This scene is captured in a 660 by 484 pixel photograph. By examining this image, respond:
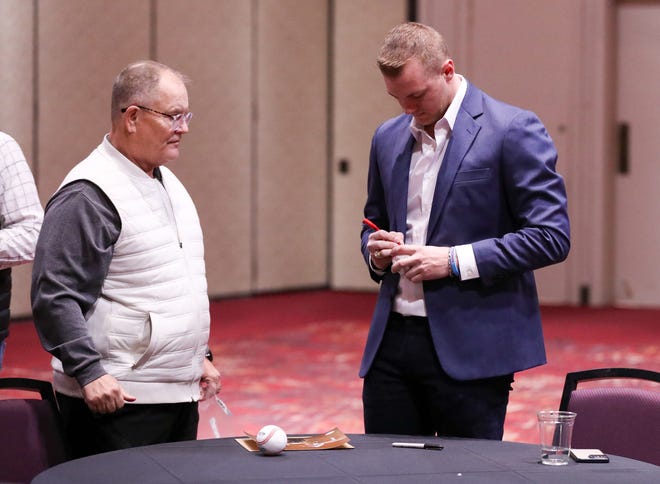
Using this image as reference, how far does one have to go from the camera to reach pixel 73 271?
98.9 inches

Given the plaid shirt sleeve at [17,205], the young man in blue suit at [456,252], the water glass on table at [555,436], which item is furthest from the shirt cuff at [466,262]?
the plaid shirt sleeve at [17,205]

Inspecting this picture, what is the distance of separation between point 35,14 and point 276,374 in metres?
3.47

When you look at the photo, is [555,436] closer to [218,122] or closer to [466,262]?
[466,262]

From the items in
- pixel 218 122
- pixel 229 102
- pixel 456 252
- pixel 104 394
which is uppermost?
pixel 229 102

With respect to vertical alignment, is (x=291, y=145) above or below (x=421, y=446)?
above

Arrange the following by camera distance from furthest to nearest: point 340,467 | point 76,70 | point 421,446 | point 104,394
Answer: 1. point 76,70
2. point 104,394
3. point 421,446
4. point 340,467

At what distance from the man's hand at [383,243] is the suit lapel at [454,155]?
10 centimetres

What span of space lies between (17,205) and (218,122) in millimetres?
6938

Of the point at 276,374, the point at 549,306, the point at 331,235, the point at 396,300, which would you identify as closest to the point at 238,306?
the point at 331,235

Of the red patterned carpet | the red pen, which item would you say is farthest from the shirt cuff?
the red patterned carpet

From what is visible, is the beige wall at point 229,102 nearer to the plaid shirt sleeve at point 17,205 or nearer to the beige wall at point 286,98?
the beige wall at point 286,98

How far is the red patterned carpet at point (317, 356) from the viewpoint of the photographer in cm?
519

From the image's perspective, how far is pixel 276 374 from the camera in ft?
21.0

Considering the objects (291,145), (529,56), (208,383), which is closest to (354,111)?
(291,145)
